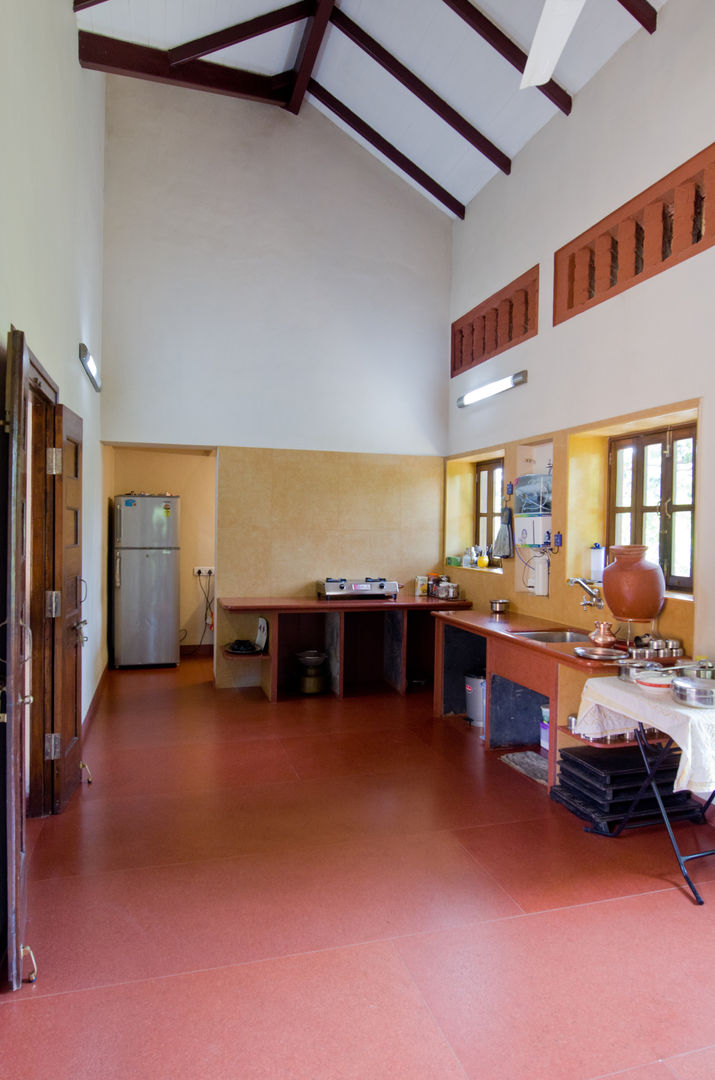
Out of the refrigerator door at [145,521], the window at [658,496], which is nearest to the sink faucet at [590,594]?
the window at [658,496]

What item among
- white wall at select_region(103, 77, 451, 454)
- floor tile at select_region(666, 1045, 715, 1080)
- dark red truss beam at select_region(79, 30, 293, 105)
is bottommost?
floor tile at select_region(666, 1045, 715, 1080)

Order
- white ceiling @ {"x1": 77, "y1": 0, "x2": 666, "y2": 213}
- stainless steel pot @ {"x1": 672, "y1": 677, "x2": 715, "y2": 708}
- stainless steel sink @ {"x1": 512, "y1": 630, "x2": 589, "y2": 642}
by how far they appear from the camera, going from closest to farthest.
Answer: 1. stainless steel pot @ {"x1": 672, "y1": 677, "x2": 715, "y2": 708}
2. white ceiling @ {"x1": 77, "y1": 0, "x2": 666, "y2": 213}
3. stainless steel sink @ {"x1": 512, "y1": 630, "x2": 589, "y2": 642}

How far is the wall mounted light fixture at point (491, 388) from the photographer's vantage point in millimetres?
5148

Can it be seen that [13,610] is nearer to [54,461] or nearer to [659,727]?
[54,461]

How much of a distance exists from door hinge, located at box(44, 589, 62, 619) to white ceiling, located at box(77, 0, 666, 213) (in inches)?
161

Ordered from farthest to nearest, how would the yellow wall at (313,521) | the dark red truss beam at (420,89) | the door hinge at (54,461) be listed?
the yellow wall at (313,521) < the dark red truss beam at (420,89) < the door hinge at (54,461)

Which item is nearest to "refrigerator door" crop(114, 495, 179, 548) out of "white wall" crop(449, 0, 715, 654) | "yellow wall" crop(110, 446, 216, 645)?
"yellow wall" crop(110, 446, 216, 645)

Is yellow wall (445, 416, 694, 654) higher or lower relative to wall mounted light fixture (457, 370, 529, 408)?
lower

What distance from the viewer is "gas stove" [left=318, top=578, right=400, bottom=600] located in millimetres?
5875

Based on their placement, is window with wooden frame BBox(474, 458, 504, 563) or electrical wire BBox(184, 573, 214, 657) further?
electrical wire BBox(184, 573, 214, 657)

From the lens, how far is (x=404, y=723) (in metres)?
5.11

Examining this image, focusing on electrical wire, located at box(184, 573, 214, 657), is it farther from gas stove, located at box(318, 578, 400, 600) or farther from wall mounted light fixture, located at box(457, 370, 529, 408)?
wall mounted light fixture, located at box(457, 370, 529, 408)

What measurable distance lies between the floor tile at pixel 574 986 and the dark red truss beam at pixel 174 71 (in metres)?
5.78

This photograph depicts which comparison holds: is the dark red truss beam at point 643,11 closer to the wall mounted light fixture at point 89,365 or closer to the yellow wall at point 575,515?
the yellow wall at point 575,515
